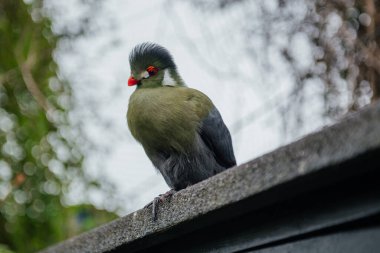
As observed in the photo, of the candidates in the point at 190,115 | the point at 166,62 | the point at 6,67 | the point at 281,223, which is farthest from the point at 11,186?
the point at 281,223

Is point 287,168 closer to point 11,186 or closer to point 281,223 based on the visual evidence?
point 281,223

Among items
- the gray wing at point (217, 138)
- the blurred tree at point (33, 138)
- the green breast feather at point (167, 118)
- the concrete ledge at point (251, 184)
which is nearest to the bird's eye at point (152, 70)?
the green breast feather at point (167, 118)

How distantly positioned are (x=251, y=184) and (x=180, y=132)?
1.05 metres

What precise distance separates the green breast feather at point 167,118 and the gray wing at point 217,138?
0.11ft

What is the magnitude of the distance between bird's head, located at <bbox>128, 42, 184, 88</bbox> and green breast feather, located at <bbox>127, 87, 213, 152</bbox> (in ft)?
0.64

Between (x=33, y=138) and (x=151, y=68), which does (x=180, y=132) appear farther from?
(x=33, y=138)

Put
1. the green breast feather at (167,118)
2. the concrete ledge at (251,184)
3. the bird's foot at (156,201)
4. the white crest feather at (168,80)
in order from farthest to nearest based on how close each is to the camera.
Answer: the white crest feather at (168,80) < the green breast feather at (167,118) < the bird's foot at (156,201) < the concrete ledge at (251,184)

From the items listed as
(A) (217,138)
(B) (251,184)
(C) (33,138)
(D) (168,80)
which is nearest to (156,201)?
(B) (251,184)

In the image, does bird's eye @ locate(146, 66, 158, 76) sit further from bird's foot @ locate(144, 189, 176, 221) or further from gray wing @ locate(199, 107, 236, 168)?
bird's foot @ locate(144, 189, 176, 221)

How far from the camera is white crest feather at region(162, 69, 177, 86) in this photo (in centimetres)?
260

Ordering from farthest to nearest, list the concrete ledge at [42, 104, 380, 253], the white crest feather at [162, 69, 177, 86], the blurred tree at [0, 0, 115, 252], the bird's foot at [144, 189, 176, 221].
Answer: the blurred tree at [0, 0, 115, 252], the white crest feather at [162, 69, 177, 86], the bird's foot at [144, 189, 176, 221], the concrete ledge at [42, 104, 380, 253]

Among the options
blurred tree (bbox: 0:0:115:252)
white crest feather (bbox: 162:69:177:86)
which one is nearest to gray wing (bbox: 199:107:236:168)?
white crest feather (bbox: 162:69:177:86)

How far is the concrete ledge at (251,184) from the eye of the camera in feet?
3.46

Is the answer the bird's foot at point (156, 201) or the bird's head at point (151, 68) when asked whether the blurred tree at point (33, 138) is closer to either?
the bird's head at point (151, 68)
